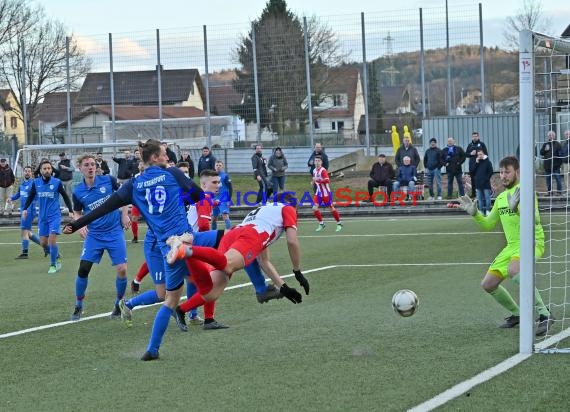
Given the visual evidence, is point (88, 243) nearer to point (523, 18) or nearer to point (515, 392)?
point (515, 392)

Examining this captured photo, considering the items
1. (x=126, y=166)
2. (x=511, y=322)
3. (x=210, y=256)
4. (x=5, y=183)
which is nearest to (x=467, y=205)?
(x=511, y=322)

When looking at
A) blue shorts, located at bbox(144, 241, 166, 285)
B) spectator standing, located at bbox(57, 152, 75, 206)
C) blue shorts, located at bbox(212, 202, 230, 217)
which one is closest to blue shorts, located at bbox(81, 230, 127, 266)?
blue shorts, located at bbox(144, 241, 166, 285)

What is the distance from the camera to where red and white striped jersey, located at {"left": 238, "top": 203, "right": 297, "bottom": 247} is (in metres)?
9.44

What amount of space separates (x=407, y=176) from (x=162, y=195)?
1912cm

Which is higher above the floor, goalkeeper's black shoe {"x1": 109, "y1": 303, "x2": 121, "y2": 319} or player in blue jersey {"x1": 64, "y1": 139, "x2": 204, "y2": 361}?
player in blue jersey {"x1": 64, "y1": 139, "x2": 204, "y2": 361}

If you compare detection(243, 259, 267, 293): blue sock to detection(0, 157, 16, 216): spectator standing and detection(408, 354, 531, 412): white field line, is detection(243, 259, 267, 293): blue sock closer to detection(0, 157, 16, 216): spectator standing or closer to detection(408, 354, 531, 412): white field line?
detection(408, 354, 531, 412): white field line

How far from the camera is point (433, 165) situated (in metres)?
27.2

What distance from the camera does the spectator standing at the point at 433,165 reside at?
2702 cm

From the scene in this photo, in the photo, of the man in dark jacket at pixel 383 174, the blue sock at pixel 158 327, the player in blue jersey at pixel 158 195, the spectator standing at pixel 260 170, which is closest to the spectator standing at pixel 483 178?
the man in dark jacket at pixel 383 174

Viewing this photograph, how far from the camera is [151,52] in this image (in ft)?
121

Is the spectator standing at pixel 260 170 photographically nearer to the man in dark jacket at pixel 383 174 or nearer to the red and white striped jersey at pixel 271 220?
the man in dark jacket at pixel 383 174

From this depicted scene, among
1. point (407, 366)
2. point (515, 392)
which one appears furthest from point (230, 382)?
point (515, 392)

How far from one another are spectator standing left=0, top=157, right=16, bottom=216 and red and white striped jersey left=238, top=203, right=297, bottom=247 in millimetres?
22136

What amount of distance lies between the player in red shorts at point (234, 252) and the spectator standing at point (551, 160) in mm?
4074
